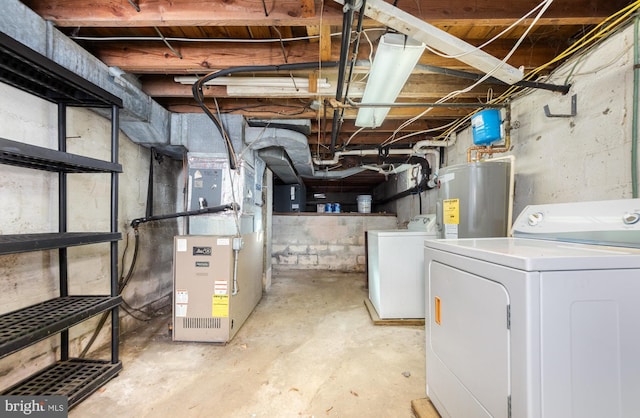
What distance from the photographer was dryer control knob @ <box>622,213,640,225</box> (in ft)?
2.87

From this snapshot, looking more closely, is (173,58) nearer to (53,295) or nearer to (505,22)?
(53,295)

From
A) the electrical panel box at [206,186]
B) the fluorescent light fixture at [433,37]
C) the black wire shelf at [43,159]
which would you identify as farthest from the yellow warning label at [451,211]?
the black wire shelf at [43,159]

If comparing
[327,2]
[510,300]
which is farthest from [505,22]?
[510,300]

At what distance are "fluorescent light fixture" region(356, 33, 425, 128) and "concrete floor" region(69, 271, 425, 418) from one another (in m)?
1.94

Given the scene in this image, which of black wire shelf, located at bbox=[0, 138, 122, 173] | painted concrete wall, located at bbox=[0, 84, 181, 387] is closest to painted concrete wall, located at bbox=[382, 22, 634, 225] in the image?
black wire shelf, located at bbox=[0, 138, 122, 173]

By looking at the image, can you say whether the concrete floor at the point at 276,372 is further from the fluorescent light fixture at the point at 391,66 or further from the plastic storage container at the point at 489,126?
the fluorescent light fixture at the point at 391,66

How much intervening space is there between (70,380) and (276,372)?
120cm

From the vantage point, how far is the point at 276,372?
1657 mm

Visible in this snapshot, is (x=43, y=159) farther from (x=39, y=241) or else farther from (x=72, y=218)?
(x=72, y=218)

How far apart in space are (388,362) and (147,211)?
8.68 feet

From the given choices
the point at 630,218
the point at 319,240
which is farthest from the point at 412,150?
the point at 630,218

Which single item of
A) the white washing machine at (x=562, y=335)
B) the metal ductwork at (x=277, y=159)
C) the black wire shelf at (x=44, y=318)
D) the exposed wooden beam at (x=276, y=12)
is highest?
the exposed wooden beam at (x=276, y=12)

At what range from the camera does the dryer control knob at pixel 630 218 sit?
87cm

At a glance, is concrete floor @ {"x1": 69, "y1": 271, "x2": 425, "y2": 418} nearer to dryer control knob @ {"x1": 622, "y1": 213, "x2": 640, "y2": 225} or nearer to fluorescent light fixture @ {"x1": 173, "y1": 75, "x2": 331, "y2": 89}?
dryer control knob @ {"x1": 622, "y1": 213, "x2": 640, "y2": 225}
